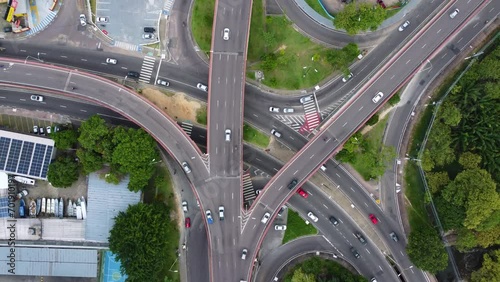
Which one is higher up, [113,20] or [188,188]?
[113,20]

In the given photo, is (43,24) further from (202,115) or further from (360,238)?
(360,238)

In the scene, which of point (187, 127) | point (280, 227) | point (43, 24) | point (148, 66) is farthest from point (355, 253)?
point (43, 24)

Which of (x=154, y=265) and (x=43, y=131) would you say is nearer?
(x=154, y=265)

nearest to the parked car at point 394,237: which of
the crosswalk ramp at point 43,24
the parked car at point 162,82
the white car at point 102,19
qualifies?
the parked car at point 162,82

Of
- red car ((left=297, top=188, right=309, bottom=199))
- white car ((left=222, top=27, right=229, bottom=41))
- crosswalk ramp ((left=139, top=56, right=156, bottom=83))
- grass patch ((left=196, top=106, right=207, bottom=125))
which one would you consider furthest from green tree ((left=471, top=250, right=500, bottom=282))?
crosswalk ramp ((left=139, top=56, right=156, bottom=83))

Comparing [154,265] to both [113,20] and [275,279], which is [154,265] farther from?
[113,20]

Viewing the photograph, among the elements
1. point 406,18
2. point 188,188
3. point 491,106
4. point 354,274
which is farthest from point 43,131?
point 491,106
